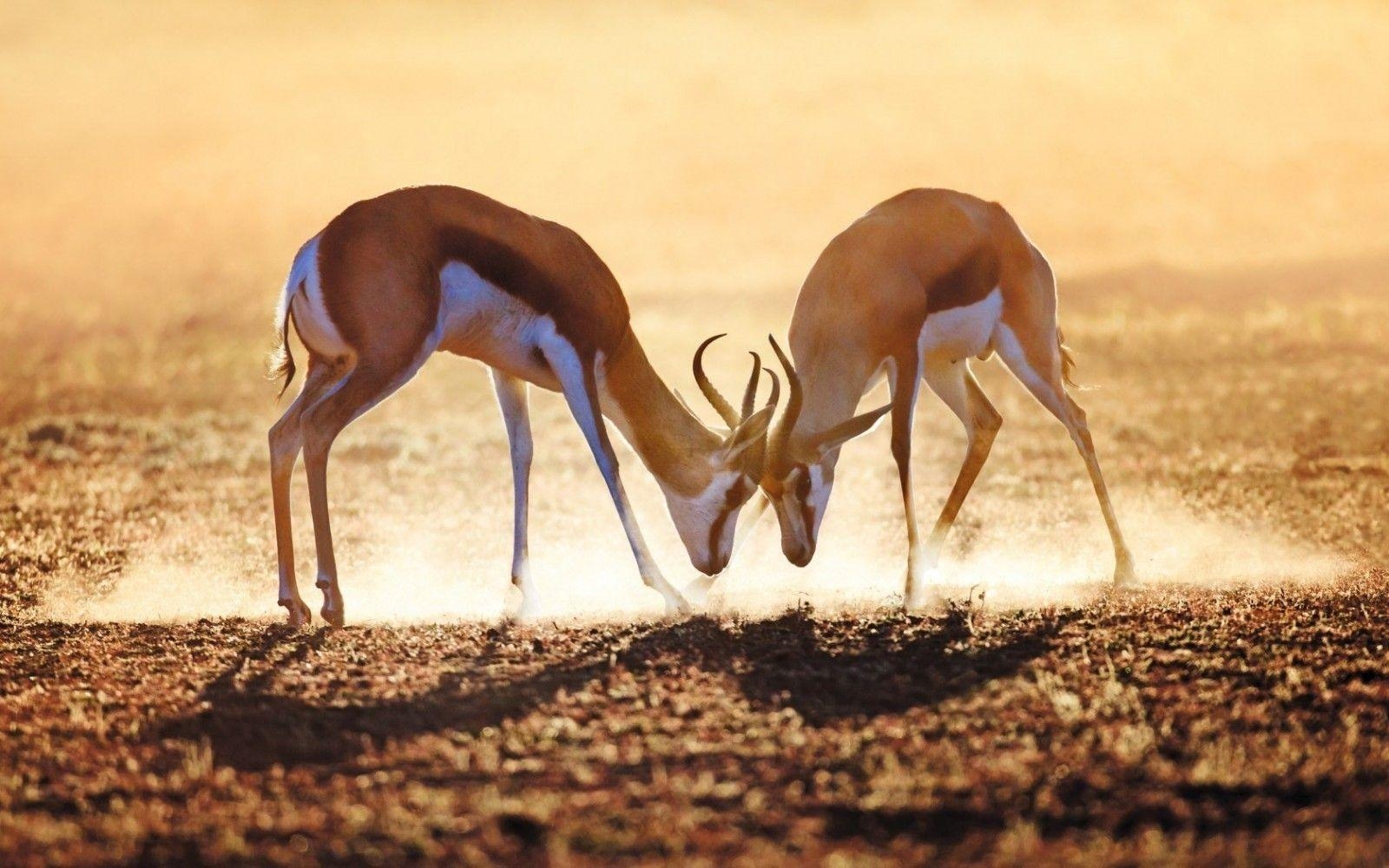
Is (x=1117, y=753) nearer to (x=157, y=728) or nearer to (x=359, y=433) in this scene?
(x=157, y=728)

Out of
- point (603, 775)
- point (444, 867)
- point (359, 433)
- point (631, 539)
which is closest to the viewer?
point (444, 867)

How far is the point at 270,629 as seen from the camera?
31.2 ft

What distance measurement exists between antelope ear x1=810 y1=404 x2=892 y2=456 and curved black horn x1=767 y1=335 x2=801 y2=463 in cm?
20

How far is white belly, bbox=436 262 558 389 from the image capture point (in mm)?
9945

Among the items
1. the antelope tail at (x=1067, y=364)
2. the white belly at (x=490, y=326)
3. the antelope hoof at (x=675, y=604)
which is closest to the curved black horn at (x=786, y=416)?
the antelope hoof at (x=675, y=604)

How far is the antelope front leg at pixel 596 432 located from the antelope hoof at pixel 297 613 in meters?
2.04

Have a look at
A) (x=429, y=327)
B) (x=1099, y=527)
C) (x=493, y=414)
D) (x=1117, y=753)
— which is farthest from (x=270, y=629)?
(x=493, y=414)

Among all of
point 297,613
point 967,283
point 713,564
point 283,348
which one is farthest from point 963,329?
point 297,613

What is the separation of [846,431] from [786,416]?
0.41 m

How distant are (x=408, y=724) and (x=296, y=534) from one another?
789 cm

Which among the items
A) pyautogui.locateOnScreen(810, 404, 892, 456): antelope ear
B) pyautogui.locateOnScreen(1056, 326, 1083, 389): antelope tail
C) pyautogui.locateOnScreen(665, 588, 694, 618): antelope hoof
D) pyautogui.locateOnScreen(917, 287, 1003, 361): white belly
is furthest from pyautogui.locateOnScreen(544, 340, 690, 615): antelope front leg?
pyautogui.locateOnScreen(1056, 326, 1083, 389): antelope tail

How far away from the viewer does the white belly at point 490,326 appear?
9945 mm

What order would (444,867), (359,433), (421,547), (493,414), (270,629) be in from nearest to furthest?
(444,867) < (270,629) < (421,547) < (359,433) < (493,414)

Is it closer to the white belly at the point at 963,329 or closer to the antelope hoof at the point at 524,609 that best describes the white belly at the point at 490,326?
the antelope hoof at the point at 524,609
